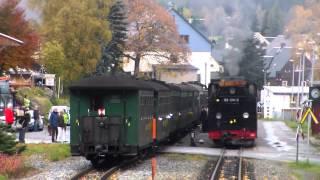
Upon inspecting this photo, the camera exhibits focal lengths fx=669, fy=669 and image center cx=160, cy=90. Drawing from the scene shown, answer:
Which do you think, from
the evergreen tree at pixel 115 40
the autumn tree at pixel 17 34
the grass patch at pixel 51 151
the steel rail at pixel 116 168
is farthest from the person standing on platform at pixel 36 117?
the evergreen tree at pixel 115 40

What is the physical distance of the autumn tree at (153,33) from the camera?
6178 centimetres

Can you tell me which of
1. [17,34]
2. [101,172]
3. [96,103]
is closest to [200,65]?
[17,34]

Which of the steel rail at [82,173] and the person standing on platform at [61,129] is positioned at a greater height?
the person standing on platform at [61,129]

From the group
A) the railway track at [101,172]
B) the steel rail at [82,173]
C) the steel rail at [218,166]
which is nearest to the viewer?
the steel rail at [82,173]

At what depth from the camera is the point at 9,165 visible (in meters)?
18.2

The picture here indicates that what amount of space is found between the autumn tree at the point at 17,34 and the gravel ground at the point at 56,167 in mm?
25285

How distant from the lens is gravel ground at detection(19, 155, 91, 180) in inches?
723

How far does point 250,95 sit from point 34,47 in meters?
25.9

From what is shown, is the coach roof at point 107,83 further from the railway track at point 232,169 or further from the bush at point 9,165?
the railway track at point 232,169

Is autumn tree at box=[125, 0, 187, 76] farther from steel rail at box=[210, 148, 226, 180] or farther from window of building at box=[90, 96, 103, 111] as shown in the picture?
window of building at box=[90, 96, 103, 111]

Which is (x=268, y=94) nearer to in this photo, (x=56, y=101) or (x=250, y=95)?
(x=56, y=101)

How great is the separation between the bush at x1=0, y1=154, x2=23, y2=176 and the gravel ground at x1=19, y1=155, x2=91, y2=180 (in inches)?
22.2

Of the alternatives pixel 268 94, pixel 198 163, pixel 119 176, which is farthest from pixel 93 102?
pixel 268 94

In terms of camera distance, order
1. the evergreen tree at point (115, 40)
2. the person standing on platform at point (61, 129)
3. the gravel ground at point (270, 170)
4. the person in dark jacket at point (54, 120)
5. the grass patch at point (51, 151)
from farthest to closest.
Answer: the evergreen tree at point (115, 40)
the person standing on platform at point (61, 129)
the person in dark jacket at point (54, 120)
the grass patch at point (51, 151)
the gravel ground at point (270, 170)
